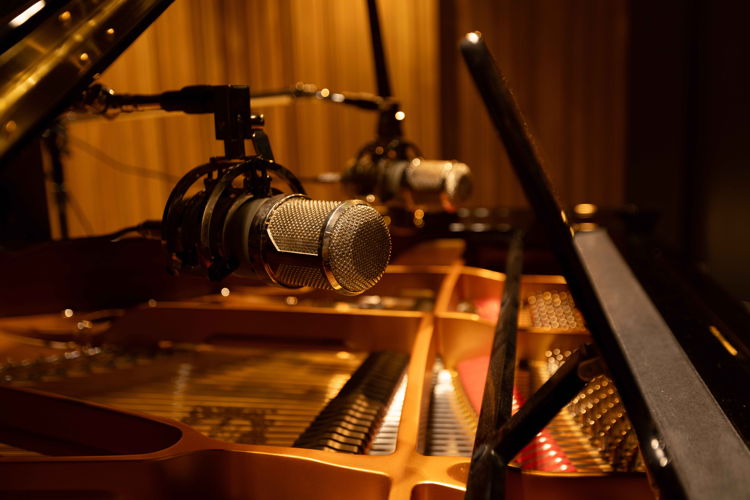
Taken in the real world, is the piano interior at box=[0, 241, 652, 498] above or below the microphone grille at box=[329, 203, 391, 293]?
below

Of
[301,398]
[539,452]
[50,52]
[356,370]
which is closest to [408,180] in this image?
[356,370]

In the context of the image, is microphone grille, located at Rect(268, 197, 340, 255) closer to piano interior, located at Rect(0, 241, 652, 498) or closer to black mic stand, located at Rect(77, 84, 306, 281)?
black mic stand, located at Rect(77, 84, 306, 281)

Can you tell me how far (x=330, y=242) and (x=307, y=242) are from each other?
41 mm

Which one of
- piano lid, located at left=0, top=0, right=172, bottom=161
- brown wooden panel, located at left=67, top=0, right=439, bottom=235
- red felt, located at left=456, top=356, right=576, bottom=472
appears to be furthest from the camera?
brown wooden panel, located at left=67, top=0, right=439, bottom=235

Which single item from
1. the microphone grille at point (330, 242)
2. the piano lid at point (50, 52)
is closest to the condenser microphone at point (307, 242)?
the microphone grille at point (330, 242)

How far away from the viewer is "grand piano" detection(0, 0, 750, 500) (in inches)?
27.3

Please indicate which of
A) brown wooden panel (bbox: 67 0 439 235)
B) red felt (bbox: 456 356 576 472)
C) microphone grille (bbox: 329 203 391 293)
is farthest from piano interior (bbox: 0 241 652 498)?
brown wooden panel (bbox: 67 0 439 235)

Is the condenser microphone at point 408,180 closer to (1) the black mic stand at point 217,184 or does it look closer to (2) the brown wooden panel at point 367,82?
(1) the black mic stand at point 217,184

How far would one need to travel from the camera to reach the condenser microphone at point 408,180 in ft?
5.78

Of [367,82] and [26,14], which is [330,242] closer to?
[26,14]

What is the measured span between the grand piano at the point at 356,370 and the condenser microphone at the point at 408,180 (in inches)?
11.1

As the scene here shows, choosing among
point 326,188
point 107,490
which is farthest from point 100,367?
point 326,188

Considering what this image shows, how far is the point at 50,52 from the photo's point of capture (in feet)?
2.11

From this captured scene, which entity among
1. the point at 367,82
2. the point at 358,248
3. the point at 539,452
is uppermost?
the point at 367,82
